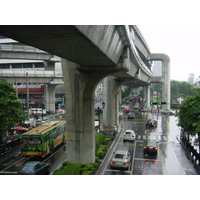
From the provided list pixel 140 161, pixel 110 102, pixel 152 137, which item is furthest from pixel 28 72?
pixel 140 161

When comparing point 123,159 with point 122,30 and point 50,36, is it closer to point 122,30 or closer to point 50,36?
point 122,30

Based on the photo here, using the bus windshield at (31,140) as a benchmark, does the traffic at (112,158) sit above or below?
below

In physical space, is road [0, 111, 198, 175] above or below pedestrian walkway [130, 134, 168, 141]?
below

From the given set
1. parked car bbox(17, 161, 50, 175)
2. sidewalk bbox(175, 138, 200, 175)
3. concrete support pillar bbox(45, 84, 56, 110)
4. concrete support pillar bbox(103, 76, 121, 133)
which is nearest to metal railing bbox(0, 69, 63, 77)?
concrete support pillar bbox(45, 84, 56, 110)

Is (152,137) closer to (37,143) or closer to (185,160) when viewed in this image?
(185,160)

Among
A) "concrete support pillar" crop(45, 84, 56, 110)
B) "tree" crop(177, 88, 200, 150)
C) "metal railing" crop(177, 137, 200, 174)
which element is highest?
"concrete support pillar" crop(45, 84, 56, 110)

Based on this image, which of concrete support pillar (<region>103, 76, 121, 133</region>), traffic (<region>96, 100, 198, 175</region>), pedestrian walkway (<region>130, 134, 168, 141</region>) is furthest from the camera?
concrete support pillar (<region>103, 76, 121, 133</region>)

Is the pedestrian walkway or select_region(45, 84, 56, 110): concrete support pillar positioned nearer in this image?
the pedestrian walkway

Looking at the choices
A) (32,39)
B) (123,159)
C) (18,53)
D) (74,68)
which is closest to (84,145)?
(123,159)

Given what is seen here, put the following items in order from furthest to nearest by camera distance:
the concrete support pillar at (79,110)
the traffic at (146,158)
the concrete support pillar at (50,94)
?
the concrete support pillar at (50,94) < the concrete support pillar at (79,110) < the traffic at (146,158)

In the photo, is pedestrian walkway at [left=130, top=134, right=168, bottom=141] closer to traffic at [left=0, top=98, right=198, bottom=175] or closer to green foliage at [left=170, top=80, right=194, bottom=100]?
traffic at [left=0, top=98, right=198, bottom=175]

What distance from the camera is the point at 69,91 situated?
16.5 metres

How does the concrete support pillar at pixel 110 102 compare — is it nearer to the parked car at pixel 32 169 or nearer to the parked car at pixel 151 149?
the parked car at pixel 151 149

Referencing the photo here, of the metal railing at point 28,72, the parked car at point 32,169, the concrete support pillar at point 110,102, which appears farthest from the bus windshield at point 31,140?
the metal railing at point 28,72
